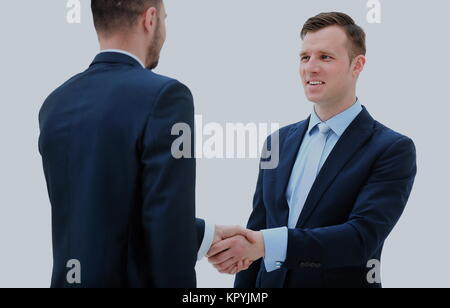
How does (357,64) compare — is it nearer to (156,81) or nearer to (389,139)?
(389,139)

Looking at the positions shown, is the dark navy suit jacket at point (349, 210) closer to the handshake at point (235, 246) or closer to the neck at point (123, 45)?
the handshake at point (235, 246)

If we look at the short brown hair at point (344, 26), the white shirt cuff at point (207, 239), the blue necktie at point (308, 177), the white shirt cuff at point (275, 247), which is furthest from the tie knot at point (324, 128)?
the white shirt cuff at point (207, 239)

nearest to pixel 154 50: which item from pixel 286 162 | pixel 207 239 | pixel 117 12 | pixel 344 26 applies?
pixel 117 12

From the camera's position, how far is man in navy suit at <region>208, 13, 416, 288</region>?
2705 mm

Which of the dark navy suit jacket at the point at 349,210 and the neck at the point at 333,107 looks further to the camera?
the neck at the point at 333,107

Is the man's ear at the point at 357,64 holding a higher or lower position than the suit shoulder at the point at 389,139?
higher

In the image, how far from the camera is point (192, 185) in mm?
2076

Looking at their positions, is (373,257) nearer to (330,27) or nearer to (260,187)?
(260,187)

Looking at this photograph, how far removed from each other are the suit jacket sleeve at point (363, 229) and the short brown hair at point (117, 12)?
120cm

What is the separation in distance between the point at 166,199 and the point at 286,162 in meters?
1.16

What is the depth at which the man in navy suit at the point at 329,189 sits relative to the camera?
2705 mm
